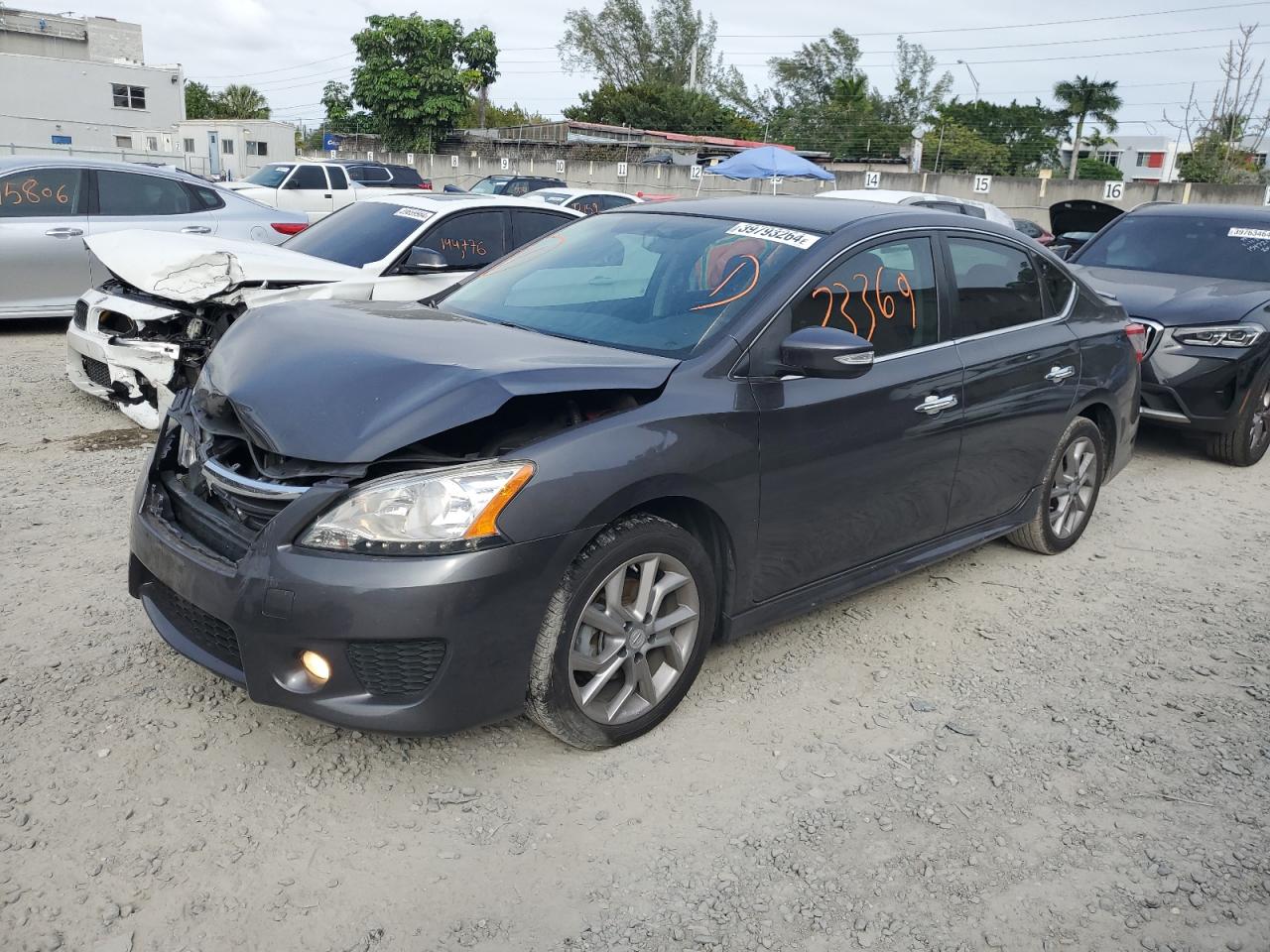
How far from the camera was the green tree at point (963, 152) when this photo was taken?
57375 millimetres

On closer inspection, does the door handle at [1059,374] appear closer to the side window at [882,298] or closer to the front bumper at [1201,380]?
the side window at [882,298]

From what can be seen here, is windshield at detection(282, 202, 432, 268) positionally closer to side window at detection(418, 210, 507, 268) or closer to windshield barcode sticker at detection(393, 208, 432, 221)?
windshield barcode sticker at detection(393, 208, 432, 221)

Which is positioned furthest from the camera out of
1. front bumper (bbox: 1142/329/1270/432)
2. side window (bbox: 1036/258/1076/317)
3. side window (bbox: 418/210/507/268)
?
side window (bbox: 418/210/507/268)

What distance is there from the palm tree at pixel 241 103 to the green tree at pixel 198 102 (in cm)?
57

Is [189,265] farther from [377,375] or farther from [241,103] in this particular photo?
[241,103]

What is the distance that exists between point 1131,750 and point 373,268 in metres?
5.41

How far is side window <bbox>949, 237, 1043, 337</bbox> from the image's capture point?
427cm

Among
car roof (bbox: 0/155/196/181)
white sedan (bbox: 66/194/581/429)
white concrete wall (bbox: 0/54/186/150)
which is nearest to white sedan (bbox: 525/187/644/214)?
car roof (bbox: 0/155/196/181)

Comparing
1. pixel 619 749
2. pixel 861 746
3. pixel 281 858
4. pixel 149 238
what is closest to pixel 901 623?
pixel 861 746

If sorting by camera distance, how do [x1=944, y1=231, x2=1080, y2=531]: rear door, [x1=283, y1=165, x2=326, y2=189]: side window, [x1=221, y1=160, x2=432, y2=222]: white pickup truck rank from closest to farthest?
[x1=944, y1=231, x2=1080, y2=531]: rear door → [x1=221, y1=160, x2=432, y2=222]: white pickup truck → [x1=283, y1=165, x2=326, y2=189]: side window

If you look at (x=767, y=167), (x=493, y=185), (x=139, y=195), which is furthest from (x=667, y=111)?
(x=139, y=195)

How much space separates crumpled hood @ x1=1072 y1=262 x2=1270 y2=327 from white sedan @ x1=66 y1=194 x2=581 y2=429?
4.37 meters

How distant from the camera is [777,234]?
12.7 feet

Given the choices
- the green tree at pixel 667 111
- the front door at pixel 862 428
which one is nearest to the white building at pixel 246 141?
the green tree at pixel 667 111
